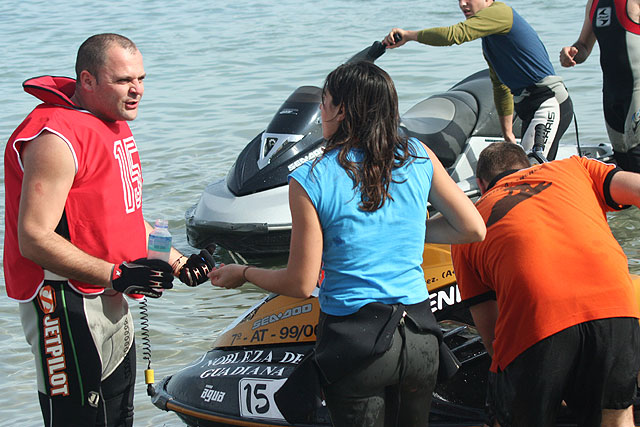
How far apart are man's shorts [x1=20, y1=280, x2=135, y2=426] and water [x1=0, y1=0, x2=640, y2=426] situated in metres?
1.52

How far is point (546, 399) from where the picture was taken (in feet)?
9.43

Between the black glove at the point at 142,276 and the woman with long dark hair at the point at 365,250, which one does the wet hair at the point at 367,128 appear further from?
the black glove at the point at 142,276

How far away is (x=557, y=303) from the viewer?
2830mm

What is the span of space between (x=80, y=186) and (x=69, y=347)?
21.5 inches

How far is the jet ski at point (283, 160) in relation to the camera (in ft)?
21.0

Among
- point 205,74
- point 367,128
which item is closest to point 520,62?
point 367,128

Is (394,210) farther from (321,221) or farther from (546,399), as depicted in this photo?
(546,399)

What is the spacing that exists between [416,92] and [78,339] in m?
11.0

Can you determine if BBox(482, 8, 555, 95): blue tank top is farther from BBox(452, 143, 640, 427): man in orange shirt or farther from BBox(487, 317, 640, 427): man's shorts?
BBox(487, 317, 640, 427): man's shorts

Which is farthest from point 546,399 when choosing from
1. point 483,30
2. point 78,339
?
point 483,30

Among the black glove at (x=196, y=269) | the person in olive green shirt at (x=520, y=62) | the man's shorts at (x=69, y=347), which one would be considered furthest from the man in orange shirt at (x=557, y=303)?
the person in olive green shirt at (x=520, y=62)

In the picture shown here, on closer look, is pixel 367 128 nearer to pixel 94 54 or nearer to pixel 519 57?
pixel 94 54

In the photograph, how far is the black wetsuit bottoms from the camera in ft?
8.41

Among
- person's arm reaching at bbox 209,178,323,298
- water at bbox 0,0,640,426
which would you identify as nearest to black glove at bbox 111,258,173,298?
person's arm reaching at bbox 209,178,323,298
